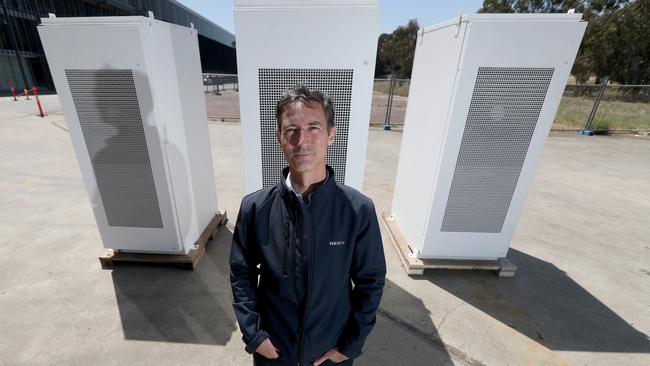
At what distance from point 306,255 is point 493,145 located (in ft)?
7.01

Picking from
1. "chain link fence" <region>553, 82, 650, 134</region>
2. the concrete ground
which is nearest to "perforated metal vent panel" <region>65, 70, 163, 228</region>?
the concrete ground

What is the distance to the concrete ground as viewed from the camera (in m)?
2.22

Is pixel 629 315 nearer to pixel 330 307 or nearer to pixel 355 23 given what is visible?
pixel 330 307

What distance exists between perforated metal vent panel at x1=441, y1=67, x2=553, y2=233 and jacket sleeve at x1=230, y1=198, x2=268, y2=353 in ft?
6.70

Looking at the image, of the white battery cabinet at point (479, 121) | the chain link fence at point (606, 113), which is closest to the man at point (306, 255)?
the white battery cabinet at point (479, 121)

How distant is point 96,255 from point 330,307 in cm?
320

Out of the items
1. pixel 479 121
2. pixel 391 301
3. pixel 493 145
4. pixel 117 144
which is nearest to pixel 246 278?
pixel 391 301

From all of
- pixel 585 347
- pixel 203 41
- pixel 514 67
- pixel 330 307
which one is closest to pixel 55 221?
pixel 330 307

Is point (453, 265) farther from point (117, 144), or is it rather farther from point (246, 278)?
point (117, 144)

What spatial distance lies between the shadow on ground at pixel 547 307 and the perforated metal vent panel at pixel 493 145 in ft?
1.96

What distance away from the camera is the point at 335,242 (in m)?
1.34

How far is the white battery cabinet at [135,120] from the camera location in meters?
2.14

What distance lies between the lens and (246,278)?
1471 millimetres

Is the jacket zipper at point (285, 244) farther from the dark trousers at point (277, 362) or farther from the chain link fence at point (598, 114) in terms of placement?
the chain link fence at point (598, 114)
